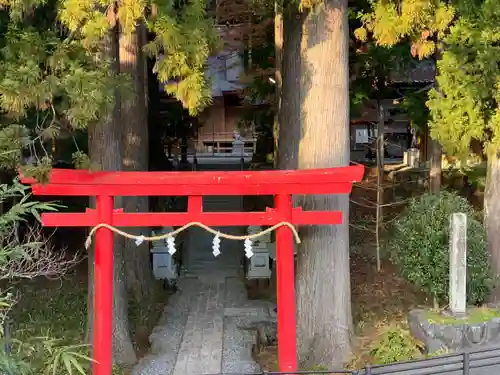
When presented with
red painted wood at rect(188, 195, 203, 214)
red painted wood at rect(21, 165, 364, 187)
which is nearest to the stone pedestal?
red painted wood at rect(21, 165, 364, 187)

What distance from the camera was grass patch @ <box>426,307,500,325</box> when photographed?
26.6 ft

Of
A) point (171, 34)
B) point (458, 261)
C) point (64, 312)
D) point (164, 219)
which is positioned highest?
point (171, 34)

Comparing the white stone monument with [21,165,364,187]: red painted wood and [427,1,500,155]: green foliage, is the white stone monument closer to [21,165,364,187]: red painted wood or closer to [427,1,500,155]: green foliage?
[427,1,500,155]: green foliage

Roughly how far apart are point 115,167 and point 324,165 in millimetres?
2914

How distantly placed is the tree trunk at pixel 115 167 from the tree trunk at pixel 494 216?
5.55m

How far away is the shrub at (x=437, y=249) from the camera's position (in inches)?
336

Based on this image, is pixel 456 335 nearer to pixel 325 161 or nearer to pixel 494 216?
pixel 494 216

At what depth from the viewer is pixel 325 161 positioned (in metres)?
8.23

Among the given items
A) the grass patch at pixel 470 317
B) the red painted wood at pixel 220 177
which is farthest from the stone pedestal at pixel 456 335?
the red painted wood at pixel 220 177

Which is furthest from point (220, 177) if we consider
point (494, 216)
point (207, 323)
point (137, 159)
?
point (137, 159)

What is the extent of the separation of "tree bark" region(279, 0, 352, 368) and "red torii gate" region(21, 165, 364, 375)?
114 centimetres

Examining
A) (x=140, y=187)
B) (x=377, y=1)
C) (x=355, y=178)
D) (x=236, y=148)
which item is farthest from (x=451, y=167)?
(x=236, y=148)

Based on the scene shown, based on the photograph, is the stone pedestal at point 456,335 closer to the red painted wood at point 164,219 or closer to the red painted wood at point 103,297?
the red painted wood at point 164,219

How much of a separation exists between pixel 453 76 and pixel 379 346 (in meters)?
4.02
